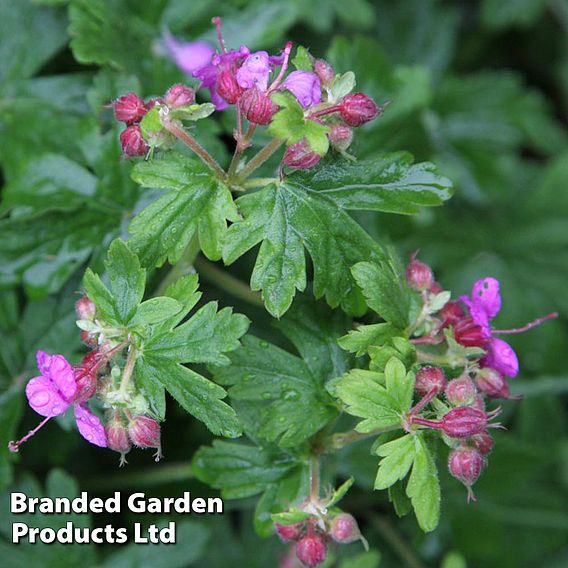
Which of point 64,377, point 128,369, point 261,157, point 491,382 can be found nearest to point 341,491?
point 491,382

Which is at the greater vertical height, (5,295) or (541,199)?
(5,295)

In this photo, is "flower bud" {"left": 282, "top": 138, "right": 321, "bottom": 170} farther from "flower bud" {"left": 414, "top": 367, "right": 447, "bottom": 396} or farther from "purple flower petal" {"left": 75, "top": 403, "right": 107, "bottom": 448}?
"purple flower petal" {"left": 75, "top": 403, "right": 107, "bottom": 448}

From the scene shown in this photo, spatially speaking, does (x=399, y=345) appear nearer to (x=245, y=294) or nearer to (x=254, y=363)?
(x=254, y=363)

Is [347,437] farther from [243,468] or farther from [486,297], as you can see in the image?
[486,297]

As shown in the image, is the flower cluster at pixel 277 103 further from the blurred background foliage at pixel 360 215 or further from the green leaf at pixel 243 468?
the green leaf at pixel 243 468

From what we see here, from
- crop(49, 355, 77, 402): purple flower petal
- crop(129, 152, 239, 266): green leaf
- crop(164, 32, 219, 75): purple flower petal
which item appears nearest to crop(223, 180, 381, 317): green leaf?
crop(129, 152, 239, 266): green leaf


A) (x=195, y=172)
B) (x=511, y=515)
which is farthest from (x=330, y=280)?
(x=511, y=515)
